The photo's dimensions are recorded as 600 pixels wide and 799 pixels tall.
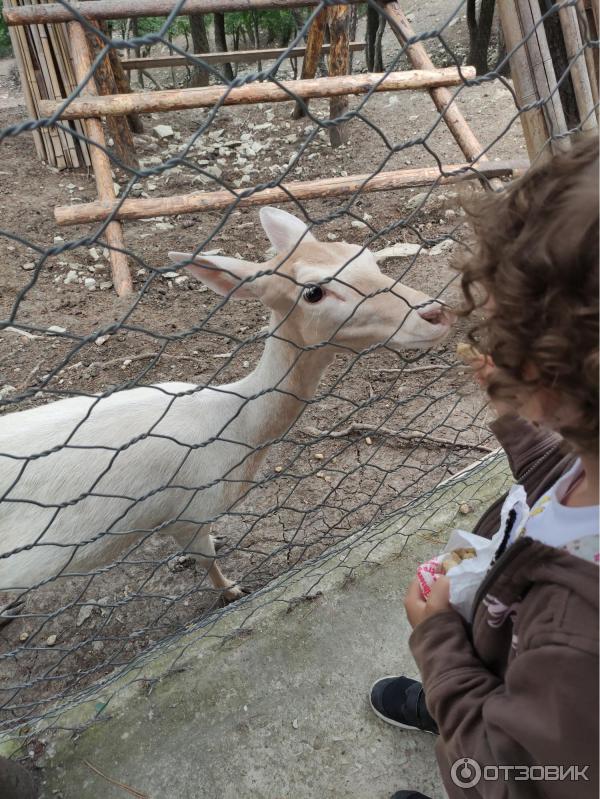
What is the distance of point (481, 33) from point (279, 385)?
9417 mm

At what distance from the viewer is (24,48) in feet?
21.8

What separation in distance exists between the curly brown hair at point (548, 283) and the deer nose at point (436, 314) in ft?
2.90

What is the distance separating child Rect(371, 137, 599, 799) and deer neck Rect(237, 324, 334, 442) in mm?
1086

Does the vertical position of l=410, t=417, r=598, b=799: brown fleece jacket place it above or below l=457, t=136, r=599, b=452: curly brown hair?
below

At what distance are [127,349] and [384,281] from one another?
2572 mm

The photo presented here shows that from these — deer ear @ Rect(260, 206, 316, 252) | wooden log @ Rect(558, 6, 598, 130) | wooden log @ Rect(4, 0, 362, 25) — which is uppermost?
wooden log @ Rect(4, 0, 362, 25)

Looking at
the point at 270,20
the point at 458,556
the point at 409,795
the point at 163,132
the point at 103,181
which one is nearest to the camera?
the point at 458,556

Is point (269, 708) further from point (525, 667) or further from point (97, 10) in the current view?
point (97, 10)

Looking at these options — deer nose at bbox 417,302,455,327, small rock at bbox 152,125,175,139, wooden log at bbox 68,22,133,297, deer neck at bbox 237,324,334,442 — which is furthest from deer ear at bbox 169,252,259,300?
small rock at bbox 152,125,175,139

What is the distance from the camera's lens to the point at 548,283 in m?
0.79

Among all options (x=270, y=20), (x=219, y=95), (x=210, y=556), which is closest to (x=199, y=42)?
(x=270, y=20)

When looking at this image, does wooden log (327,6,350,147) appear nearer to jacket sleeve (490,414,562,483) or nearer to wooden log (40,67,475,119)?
wooden log (40,67,475,119)

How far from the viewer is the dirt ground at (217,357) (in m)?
2.28

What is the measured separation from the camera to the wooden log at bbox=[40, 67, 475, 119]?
4.32m
